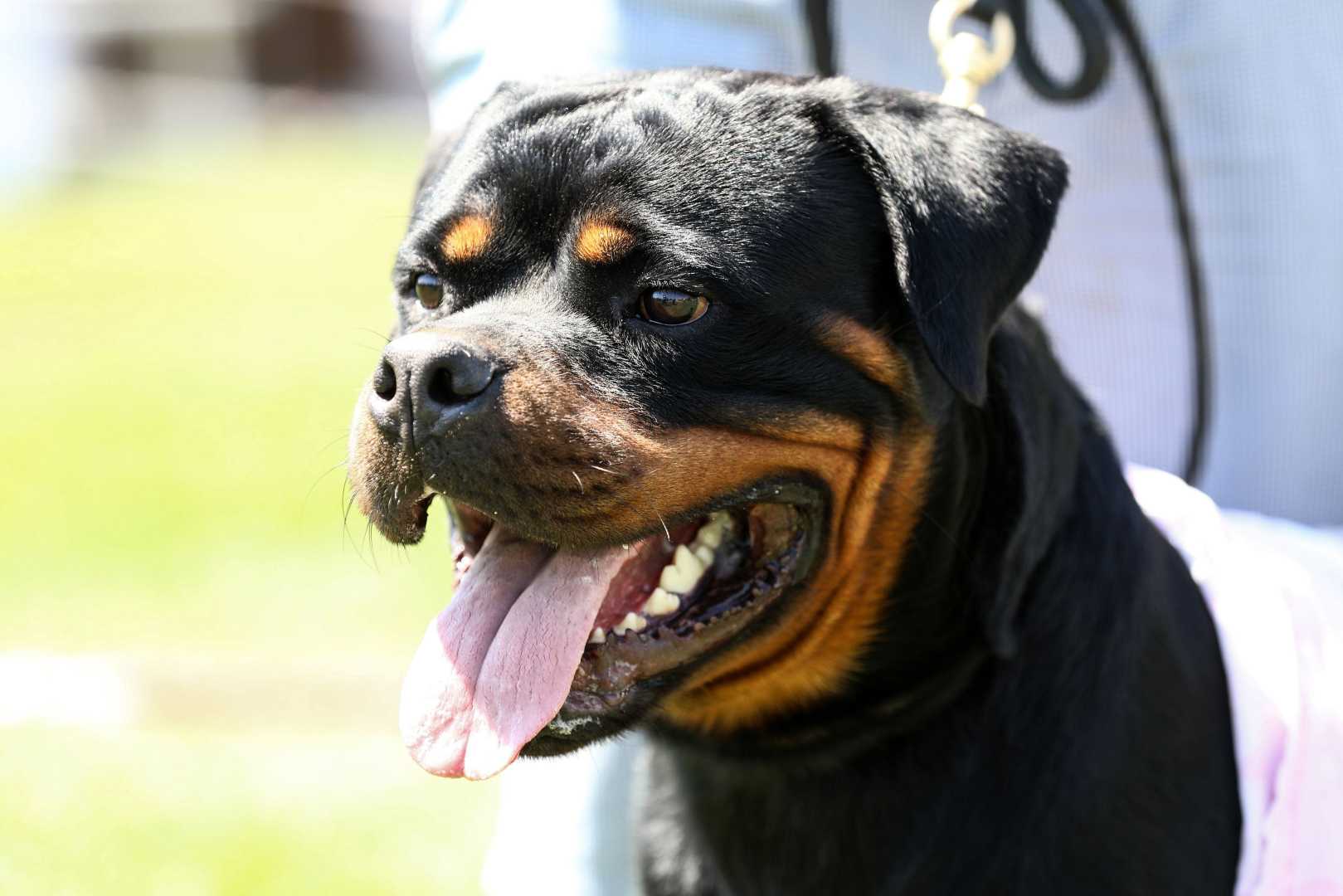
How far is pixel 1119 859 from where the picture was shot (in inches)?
85.2

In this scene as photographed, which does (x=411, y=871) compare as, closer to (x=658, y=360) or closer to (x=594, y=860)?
(x=594, y=860)

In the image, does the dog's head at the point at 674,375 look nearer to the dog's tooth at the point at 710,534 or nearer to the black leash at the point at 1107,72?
the dog's tooth at the point at 710,534

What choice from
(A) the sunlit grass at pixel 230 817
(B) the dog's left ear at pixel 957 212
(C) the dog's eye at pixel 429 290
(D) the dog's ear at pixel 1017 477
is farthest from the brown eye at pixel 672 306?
(A) the sunlit grass at pixel 230 817

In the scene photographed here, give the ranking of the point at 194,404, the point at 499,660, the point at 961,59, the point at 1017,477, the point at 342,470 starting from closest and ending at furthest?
the point at 499,660 → the point at 1017,477 → the point at 961,59 → the point at 342,470 → the point at 194,404

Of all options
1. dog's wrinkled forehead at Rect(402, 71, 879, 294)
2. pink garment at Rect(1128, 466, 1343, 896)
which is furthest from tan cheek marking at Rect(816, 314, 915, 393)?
pink garment at Rect(1128, 466, 1343, 896)

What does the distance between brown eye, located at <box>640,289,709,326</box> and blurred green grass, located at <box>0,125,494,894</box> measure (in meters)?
0.67

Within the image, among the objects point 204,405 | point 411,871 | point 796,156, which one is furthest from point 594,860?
point 204,405

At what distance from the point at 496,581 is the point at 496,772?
0.30 metres

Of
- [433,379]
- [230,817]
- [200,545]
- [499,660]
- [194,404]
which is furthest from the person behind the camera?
[194,404]

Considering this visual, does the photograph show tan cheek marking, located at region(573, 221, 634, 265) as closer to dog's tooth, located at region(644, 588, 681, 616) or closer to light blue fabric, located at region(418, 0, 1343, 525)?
dog's tooth, located at region(644, 588, 681, 616)

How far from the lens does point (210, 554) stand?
6.81 metres

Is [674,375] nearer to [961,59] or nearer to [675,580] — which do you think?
[675,580]

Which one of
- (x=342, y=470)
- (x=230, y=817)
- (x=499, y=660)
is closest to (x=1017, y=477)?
(x=499, y=660)

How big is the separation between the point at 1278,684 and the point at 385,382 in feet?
4.71
